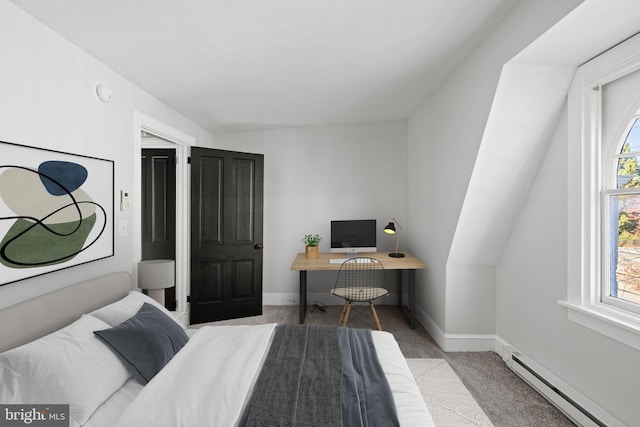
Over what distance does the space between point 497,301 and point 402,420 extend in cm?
222

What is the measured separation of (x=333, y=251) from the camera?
168 inches

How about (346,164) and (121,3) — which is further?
(346,164)

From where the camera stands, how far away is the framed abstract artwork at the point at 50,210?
1664 mm

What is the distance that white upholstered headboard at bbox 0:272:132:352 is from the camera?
1525 mm

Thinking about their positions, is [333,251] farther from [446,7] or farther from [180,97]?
[446,7]

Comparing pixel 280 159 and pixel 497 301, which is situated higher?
pixel 280 159

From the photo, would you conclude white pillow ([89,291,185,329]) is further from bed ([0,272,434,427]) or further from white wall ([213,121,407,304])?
white wall ([213,121,407,304])

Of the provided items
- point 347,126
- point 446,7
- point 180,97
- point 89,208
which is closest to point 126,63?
point 180,97

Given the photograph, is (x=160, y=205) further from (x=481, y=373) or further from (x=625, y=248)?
(x=625, y=248)

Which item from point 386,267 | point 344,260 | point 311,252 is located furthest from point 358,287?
point 311,252

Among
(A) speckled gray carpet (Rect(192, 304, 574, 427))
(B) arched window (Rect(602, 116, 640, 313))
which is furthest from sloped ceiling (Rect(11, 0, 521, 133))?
(A) speckled gray carpet (Rect(192, 304, 574, 427))

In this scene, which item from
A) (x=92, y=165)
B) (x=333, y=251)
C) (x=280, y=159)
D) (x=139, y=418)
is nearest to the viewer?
(x=139, y=418)

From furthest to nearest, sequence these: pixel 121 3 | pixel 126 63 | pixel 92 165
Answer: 1. pixel 126 63
2. pixel 92 165
3. pixel 121 3

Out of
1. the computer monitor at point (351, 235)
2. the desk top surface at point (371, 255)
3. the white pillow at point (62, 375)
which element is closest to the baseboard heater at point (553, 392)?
the desk top surface at point (371, 255)
